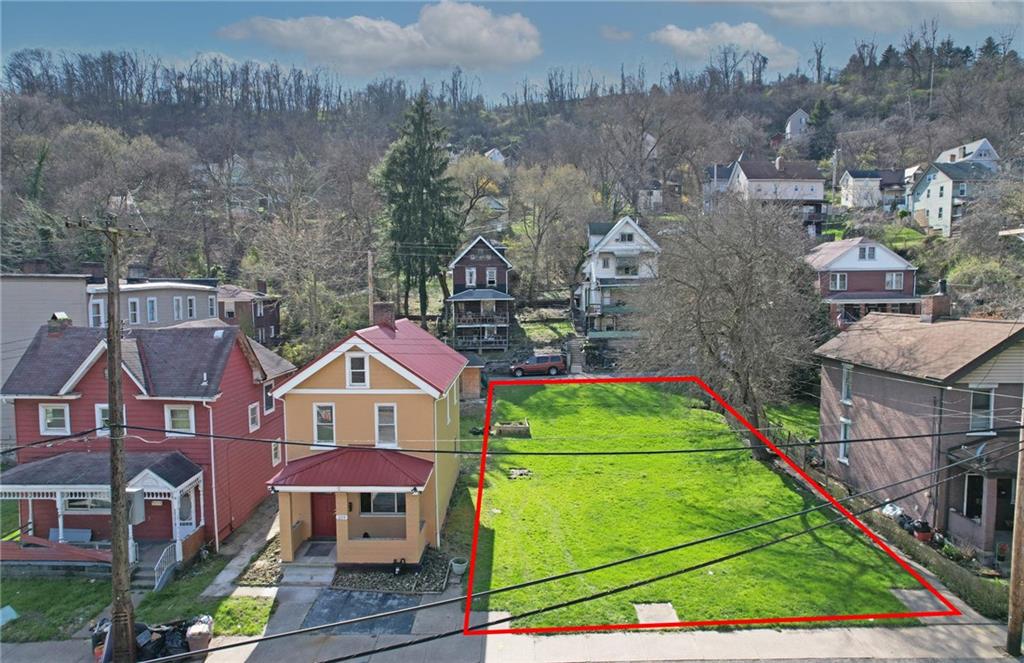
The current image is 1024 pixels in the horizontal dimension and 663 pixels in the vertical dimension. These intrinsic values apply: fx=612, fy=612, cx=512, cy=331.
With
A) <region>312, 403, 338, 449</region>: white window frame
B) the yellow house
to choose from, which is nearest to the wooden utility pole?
the yellow house

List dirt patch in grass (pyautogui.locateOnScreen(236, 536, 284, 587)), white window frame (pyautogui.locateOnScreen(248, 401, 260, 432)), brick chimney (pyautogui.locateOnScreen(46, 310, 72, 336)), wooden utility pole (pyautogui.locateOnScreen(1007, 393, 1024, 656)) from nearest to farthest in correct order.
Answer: wooden utility pole (pyautogui.locateOnScreen(1007, 393, 1024, 656)) → dirt patch in grass (pyautogui.locateOnScreen(236, 536, 284, 587)) → brick chimney (pyautogui.locateOnScreen(46, 310, 72, 336)) → white window frame (pyautogui.locateOnScreen(248, 401, 260, 432))

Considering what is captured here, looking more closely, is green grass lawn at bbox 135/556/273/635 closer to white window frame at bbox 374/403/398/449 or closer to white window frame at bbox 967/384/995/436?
white window frame at bbox 374/403/398/449

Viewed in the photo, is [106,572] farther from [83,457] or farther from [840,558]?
[840,558]

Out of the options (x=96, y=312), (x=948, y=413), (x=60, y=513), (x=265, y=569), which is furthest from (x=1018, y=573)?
(x=96, y=312)

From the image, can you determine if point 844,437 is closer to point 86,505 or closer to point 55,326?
point 86,505

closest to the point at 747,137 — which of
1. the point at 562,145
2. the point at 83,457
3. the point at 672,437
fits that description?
the point at 562,145

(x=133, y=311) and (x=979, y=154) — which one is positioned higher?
(x=979, y=154)
